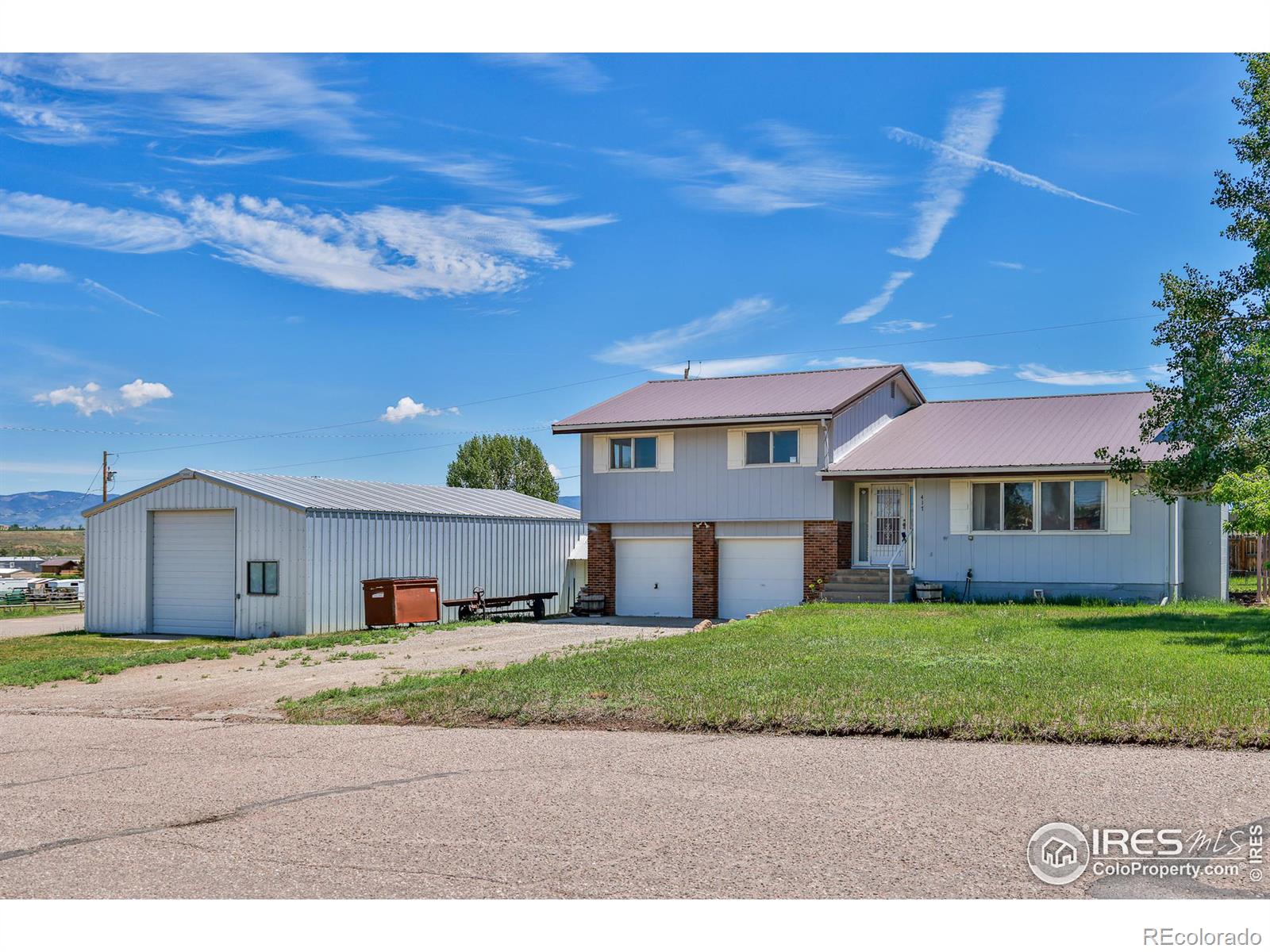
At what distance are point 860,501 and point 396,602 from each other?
424 inches

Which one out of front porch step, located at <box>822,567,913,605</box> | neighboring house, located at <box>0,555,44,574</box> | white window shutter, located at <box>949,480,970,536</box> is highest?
white window shutter, located at <box>949,480,970,536</box>

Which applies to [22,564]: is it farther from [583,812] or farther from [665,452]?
[583,812]

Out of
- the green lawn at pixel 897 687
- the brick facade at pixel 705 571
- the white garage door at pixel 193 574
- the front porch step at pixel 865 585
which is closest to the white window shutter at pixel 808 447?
the front porch step at pixel 865 585

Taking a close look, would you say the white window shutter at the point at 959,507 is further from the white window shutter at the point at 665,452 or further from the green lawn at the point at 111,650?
the green lawn at the point at 111,650

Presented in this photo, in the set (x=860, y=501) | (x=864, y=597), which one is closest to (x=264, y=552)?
(x=864, y=597)

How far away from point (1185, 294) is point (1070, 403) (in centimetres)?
732

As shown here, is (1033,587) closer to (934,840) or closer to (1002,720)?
(1002,720)

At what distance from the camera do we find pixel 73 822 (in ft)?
22.5

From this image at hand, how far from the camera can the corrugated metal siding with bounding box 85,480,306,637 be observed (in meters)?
24.4

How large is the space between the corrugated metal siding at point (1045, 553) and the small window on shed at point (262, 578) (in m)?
14.2

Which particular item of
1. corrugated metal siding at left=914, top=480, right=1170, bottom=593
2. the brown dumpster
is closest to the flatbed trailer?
the brown dumpster

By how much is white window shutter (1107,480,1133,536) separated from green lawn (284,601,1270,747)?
Result: 18.2 feet

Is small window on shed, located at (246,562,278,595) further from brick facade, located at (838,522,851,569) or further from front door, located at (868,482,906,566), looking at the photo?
front door, located at (868,482,906,566)

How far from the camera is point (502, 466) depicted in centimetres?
6762
